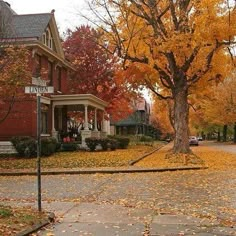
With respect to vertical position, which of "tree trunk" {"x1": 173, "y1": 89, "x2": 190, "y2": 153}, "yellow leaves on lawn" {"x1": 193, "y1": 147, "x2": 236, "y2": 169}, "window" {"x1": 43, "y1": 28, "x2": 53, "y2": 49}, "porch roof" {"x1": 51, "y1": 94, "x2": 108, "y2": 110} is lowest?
"yellow leaves on lawn" {"x1": 193, "y1": 147, "x2": 236, "y2": 169}

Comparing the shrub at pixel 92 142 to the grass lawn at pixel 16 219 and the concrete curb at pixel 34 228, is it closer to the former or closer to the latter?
the grass lawn at pixel 16 219

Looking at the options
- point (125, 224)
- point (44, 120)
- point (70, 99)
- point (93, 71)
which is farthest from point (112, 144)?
point (125, 224)

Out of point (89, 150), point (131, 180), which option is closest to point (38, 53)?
point (89, 150)

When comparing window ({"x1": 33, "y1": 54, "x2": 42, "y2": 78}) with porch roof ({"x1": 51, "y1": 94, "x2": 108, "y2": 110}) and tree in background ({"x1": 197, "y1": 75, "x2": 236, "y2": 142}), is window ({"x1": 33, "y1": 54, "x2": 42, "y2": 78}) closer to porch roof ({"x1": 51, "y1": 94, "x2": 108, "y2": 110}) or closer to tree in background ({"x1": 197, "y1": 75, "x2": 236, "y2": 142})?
porch roof ({"x1": 51, "y1": 94, "x2": 108, "y2": 110})

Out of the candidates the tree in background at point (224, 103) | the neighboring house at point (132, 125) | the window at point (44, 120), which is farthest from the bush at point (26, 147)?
the neighboring house at point (132, 125)

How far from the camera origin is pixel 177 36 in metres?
26.8

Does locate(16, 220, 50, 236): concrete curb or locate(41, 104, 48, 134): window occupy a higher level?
locate(41, 104, 48, 134): window

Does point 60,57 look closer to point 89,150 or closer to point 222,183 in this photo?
point 89,150

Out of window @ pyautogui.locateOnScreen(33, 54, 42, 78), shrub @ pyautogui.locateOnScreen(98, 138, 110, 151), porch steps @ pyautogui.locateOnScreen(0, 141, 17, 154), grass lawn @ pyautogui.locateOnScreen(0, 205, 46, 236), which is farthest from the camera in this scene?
shrub @ pyautogui.locateOnScreen(98, 138, 110, 151)

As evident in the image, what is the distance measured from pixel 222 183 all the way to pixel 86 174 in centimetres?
675

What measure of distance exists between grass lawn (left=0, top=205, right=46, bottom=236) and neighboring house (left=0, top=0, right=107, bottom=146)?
59.5ft

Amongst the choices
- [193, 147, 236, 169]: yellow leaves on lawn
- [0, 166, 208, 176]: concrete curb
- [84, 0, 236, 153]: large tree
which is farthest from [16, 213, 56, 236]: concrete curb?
[84, 0, 236, 153]: large tree

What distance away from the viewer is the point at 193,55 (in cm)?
A: 2823

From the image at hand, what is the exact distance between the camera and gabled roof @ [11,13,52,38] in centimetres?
3322
